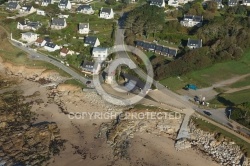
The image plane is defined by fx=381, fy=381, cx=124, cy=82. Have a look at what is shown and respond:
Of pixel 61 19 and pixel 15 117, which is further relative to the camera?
pixel 61 19

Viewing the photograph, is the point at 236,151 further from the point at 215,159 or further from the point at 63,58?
the point at 63,58

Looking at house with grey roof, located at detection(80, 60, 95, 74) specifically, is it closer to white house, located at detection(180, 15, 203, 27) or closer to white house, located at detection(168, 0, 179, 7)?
white house, located at detection(180, 15, 203, 27)

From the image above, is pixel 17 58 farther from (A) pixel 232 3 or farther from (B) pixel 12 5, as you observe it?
(A) pixel 232 3

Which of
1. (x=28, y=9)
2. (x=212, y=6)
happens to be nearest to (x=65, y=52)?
(x=28, y=9)

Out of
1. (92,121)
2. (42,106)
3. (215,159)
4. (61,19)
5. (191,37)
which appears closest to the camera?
(215,159)

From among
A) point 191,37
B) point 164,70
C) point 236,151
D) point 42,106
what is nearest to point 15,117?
point 42,106

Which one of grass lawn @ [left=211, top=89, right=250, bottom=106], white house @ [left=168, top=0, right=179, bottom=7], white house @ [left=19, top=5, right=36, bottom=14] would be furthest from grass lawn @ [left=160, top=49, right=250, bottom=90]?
white house @ [left=19, top=5, right=36, bottom=14]
